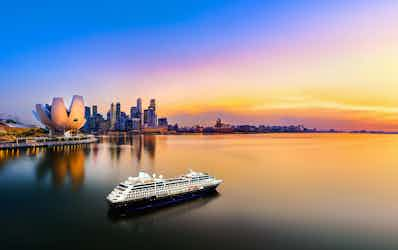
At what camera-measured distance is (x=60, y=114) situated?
150 feet

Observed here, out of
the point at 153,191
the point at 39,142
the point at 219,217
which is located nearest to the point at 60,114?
the point at 39,142

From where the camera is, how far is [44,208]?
10.3 metres

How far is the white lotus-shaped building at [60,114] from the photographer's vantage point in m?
45.5

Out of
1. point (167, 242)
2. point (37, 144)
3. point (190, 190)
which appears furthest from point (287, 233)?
point (37, 144)

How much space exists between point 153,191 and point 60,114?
41.7 meters

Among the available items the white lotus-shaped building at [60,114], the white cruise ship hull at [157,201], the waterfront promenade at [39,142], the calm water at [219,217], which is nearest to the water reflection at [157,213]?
the calm water at [219,217]

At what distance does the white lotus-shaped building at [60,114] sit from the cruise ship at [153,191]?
40846 millimetres

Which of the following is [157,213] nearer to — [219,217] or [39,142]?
[219,217]

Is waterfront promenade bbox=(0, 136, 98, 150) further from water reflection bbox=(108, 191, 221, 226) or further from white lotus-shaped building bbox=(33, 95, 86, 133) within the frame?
water reflection bbox=(108, 191, 221, 226)

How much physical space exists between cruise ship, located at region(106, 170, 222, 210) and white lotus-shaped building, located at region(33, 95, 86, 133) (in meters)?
40.8

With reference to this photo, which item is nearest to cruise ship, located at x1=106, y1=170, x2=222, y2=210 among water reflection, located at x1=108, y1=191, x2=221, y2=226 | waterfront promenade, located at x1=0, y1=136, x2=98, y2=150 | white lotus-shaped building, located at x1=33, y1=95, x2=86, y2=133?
water reflection, located at x1=108, y1=191, x2=221, y2=226

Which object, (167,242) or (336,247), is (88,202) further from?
(336,247)

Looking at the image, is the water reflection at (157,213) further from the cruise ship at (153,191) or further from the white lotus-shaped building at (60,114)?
the white lotus-shaped building at (60,114)

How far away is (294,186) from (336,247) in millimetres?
7522
